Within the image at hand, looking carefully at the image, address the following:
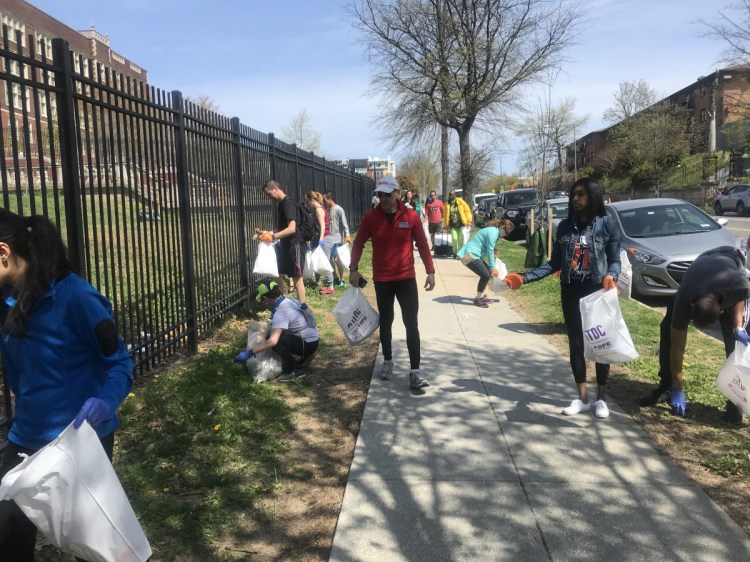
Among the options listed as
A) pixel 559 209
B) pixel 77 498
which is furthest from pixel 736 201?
pixel 77 498

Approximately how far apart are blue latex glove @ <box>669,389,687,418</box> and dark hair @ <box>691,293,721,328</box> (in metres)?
0.92

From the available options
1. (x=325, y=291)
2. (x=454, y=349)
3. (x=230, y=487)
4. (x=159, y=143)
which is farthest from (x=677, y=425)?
(x=325, y=291)

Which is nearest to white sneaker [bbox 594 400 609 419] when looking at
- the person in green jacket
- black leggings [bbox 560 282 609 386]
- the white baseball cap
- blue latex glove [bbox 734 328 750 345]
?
black leggings [bbox 560 282 609 386]

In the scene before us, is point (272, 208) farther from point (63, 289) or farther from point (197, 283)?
point (63, 289)

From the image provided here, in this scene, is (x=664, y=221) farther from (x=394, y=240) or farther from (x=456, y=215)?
(x=394, y=240)

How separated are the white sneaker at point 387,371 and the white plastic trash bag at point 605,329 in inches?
74.5

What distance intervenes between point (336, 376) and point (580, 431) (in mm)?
2373

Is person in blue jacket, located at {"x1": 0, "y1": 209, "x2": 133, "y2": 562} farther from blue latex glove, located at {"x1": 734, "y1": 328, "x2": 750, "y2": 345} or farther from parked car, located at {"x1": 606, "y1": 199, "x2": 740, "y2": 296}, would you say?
parked car, located at {"x1": 606, "y1": 199, "x2": 740, "y2": 296}

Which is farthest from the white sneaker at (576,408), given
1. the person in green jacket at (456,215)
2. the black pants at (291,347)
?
the person in green jacket at (456,215)

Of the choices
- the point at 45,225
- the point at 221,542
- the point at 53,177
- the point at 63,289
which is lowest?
the point at 221,542

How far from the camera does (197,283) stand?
6555 mm

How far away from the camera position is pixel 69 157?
4.14 meters

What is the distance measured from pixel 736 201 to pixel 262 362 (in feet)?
110

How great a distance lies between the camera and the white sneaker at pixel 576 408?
4.57 metres
